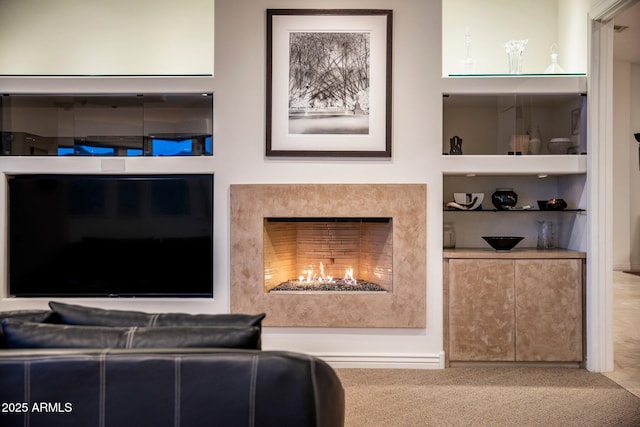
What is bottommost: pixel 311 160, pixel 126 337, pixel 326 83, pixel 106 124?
pixel 126 337

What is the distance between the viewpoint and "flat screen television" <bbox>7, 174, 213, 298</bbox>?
395 cm

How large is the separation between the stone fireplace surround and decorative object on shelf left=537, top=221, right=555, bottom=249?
1096 millimetres

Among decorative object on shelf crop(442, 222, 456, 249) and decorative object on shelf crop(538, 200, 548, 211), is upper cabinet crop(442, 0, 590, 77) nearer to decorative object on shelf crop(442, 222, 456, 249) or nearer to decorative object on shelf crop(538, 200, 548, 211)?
decorative object on shelf crop(538, 200, 548, 211)

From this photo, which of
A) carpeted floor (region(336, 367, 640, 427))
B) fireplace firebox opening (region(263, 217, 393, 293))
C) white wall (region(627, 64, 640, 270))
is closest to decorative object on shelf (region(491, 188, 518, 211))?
fireplace firebox opening (region(263, 217, 393, 293))

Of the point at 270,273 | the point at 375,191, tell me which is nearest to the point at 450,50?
the point at 375,191

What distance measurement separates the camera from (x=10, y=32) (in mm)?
4422

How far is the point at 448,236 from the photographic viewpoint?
432 centimetres

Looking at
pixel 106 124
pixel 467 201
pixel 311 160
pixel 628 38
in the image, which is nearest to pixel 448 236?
pixel 467 201

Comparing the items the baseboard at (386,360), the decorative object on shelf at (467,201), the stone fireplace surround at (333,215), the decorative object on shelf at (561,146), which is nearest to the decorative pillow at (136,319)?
the stone fireplace surround at (333,215)

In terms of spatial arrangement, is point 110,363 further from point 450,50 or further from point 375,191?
point 450,50

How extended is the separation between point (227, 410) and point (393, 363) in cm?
275

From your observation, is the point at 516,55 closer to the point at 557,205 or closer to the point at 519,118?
the point at 519,118

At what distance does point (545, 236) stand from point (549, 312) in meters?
0.69

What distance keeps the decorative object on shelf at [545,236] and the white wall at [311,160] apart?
0.98 m
